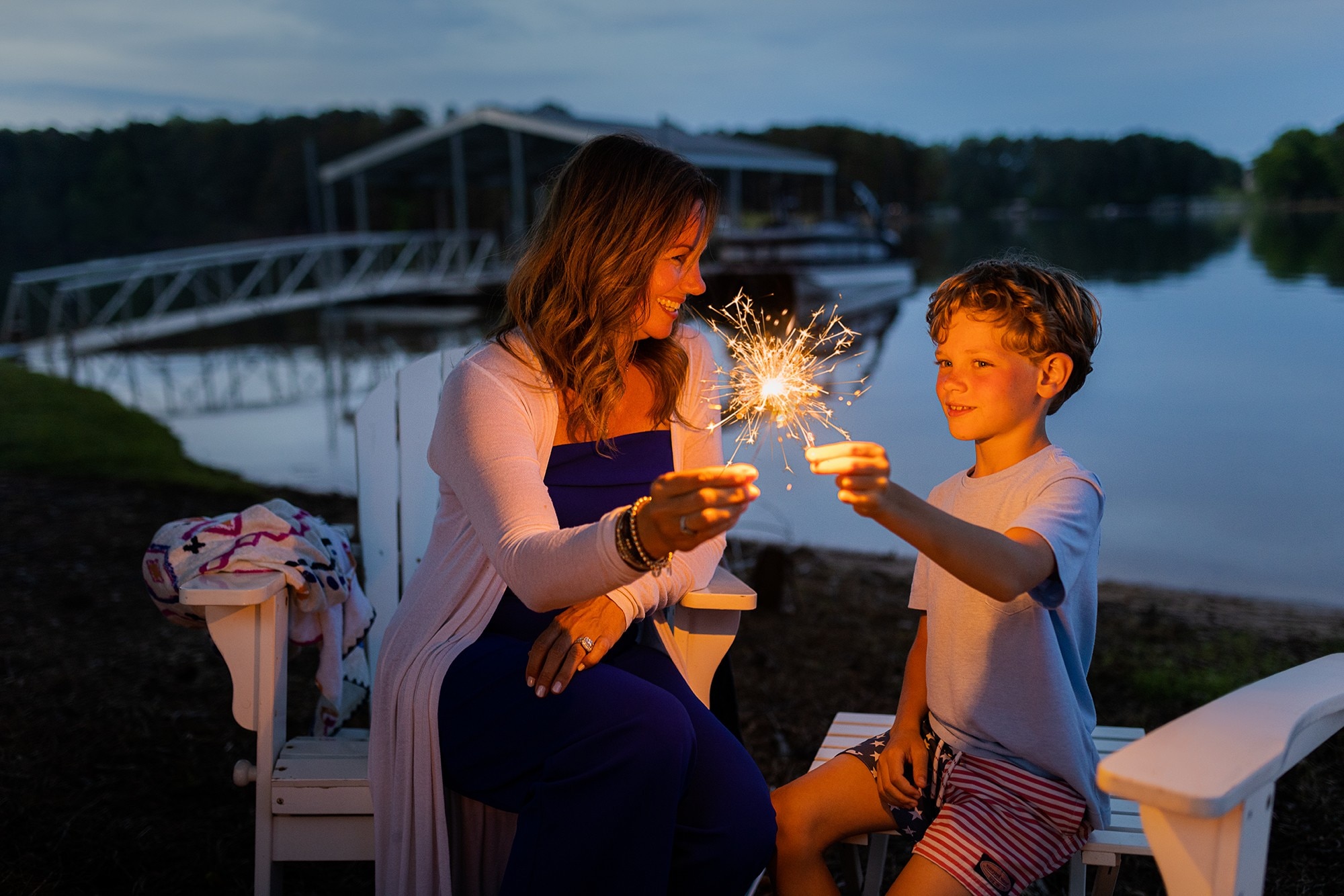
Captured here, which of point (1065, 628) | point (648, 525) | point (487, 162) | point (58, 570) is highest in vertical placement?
point (487, 162)

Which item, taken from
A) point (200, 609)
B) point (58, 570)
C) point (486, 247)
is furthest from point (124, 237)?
point (200, 609)

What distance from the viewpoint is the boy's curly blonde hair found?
5.31 feet

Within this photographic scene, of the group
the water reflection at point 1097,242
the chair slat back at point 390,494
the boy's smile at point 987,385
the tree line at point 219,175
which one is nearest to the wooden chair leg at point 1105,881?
the boy's smile at point 987,385

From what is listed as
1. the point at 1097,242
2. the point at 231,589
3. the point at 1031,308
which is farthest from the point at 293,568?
the point at 1097,242

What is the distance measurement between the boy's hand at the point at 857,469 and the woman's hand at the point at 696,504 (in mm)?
109

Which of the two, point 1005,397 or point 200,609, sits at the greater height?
point 1005,397

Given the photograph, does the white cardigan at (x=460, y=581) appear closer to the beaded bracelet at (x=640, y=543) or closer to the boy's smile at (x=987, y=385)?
the beaded bracelet at (x=640, y=543)

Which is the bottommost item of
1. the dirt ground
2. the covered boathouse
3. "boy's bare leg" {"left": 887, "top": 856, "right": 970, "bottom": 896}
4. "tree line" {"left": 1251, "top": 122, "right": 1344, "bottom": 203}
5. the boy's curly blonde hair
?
the dirt ground

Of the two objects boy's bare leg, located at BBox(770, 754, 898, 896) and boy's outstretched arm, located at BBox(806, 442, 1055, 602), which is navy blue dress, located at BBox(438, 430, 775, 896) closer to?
boy's bare leg, located at BBox(770, 754, 898, 896)

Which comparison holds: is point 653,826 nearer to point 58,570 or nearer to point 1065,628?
point 1065,628

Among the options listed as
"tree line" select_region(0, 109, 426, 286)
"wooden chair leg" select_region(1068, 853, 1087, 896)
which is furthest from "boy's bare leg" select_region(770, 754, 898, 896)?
"tree line" select_region(0, 109, 426, 286)

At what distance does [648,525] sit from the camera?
1440mm

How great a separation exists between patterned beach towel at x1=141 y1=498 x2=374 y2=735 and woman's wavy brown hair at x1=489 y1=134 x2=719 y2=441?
614 mm

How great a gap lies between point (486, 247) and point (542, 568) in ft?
75.3
